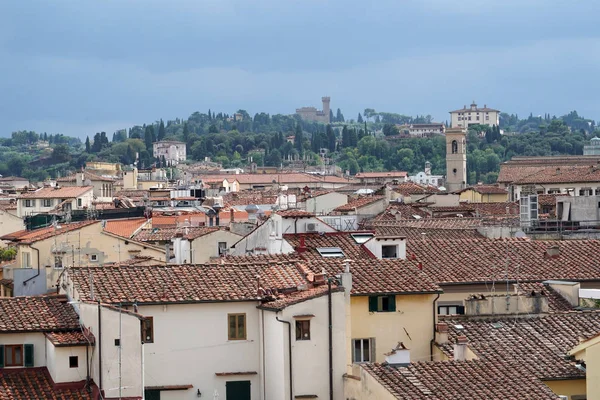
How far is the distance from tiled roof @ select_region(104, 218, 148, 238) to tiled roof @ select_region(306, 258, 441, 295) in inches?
961

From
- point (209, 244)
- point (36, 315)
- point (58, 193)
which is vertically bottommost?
point (58, 193)

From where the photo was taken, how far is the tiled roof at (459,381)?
812 inches

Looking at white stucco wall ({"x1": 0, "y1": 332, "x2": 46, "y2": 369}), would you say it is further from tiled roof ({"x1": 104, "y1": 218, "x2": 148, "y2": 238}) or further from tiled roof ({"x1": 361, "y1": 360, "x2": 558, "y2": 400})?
tiled roof ({"x1": 104, "y1": 218, "x2": 148, "y2": 238})

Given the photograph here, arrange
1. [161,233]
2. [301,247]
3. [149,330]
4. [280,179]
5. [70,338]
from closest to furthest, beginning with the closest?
[70,338], [149,330], [301,247], [161,233], [280,179]

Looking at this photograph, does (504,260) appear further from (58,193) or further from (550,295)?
(58,193)

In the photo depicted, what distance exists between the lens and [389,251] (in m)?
31.8

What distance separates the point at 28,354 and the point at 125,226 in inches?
1320

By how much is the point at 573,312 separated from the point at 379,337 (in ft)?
10.6

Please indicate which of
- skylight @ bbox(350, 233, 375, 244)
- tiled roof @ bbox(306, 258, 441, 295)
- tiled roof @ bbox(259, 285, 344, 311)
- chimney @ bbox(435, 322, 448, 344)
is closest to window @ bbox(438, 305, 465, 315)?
tiled roof @ bbox(306, 258, 441, 295)

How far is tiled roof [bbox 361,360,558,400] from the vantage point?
20.6 metres

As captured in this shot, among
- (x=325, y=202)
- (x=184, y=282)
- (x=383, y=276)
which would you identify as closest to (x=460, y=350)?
(x=383, y=276)

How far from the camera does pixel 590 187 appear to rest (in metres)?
80.2

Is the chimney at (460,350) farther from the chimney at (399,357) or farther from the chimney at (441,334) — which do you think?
the chimney at (399,357)

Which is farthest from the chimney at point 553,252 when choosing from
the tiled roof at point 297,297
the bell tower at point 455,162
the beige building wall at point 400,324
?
the bell tower at point 455,162
